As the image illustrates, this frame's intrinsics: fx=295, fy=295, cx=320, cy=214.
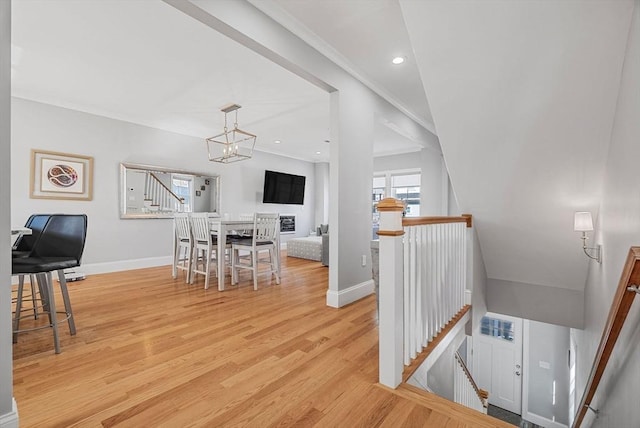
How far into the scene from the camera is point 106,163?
4.62 meters

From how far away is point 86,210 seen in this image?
4430 millimetres

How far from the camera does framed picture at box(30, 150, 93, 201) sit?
158 inches

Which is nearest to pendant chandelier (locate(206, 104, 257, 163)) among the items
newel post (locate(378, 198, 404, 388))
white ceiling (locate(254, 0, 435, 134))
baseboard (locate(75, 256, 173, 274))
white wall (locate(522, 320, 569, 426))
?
white ceiling (locate(254, 0, 435, 134))

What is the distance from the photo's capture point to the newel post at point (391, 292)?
165 cm

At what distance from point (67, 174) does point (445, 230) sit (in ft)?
16.5

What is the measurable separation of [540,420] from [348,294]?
5790 mm

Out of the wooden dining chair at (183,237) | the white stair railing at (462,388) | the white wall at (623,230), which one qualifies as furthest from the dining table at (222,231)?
the white wall at (623,230)

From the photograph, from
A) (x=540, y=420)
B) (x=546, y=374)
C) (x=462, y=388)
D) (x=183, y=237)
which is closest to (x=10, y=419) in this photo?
(x=183, y=237)

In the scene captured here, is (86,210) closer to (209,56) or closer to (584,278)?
→ (209,56)

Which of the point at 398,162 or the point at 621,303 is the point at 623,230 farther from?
the point at 398,162

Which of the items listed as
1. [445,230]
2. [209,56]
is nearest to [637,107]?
[445,230]

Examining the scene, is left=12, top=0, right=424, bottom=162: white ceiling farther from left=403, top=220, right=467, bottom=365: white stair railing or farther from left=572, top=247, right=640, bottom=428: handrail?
left=572, top=247, right=640, bottom=428: handrail

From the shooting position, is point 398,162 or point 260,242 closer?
point 260,242

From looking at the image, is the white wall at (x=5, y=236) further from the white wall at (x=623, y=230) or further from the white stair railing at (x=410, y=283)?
the white wall at (x=623, y=230)
